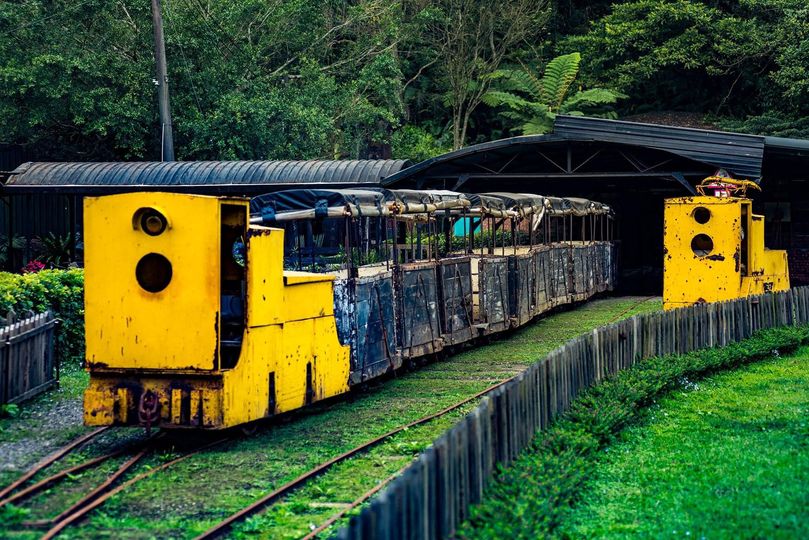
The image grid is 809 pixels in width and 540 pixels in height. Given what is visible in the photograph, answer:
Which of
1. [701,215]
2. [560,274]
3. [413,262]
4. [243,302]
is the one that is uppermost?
[701,215]

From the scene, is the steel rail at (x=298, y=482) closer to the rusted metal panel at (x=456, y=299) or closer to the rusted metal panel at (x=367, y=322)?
the rusted metal panel at (x=367, y=322)

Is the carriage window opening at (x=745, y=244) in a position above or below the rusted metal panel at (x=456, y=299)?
above

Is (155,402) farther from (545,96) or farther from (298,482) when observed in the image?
(545,96)

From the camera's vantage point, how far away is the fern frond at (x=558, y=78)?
43.5m

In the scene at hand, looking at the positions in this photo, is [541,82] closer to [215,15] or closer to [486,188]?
[486,188]

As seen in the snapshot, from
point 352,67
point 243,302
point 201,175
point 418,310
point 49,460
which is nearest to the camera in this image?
point 49,460

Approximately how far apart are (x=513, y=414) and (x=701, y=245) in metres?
12.7

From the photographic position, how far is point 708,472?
9.74 m

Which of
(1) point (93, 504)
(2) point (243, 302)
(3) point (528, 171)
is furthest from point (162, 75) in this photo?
(1) point (93, 504)

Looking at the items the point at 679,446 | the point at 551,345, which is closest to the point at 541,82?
the point at 551,345

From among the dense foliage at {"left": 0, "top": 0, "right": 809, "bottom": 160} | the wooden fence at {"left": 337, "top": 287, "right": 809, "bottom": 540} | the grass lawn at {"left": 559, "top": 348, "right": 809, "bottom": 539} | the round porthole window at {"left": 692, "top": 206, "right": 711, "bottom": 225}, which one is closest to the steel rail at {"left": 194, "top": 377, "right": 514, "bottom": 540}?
the wooden fence at {"left": 337, "top": 287, "right": 809, "bottom": 540}

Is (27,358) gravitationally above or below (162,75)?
below

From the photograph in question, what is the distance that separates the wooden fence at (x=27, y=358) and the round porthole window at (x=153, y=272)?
9.87ft

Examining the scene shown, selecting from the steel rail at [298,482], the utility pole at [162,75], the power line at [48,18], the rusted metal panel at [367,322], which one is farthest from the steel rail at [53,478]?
the power line at [48,18]
